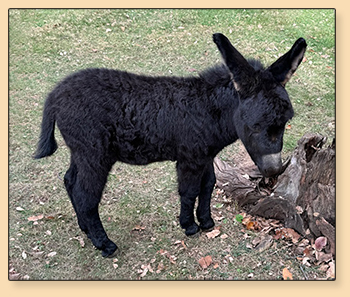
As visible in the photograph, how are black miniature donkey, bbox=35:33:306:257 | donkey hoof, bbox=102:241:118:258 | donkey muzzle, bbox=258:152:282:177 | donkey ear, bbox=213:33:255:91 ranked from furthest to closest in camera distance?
donkey hoof, bbox=102:241:118:258 < black miniature donkey, bbox=35:33:306:257 < donkey muzzle, bbox=258:152:282:177 < donkey ear, bbox=213:33:255:91

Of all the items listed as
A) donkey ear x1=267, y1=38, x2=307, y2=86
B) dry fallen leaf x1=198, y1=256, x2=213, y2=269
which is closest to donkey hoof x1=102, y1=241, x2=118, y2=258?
dry fallen leaf x1=198, y1=256, x2=213, y2=269

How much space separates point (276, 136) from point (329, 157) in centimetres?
134

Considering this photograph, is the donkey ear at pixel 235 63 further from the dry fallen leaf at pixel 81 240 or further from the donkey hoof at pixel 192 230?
the dry fallen leaf at pixel 81 240

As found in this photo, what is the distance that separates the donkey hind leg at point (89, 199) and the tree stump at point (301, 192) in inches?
74.9

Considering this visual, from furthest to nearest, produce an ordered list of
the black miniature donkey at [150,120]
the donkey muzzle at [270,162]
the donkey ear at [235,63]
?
the black miniature donkey at [150,120] < the donkey muzzle at [270,162] < the donkey ear at [235,63]

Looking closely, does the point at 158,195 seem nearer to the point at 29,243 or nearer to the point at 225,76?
the point at 29,243

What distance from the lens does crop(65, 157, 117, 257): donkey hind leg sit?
3920 mm

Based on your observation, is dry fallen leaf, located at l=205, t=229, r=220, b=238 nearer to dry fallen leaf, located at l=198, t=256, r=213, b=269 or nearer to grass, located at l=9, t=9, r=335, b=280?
grass, located at l=9, t=9, r=335, b=280

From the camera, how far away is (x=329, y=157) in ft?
14.3

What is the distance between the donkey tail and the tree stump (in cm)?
249

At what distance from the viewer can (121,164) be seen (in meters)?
6.16

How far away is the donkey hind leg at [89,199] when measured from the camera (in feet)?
12.9

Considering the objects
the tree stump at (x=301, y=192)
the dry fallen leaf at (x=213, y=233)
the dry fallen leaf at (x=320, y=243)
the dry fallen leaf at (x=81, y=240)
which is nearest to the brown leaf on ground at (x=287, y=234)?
the tree stump at (x=301, y=192)

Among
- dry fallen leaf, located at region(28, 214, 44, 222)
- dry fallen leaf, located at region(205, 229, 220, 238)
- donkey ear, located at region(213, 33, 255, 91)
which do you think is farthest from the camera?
dry fallen leaf, located at region(28, 214, 44, 222)
